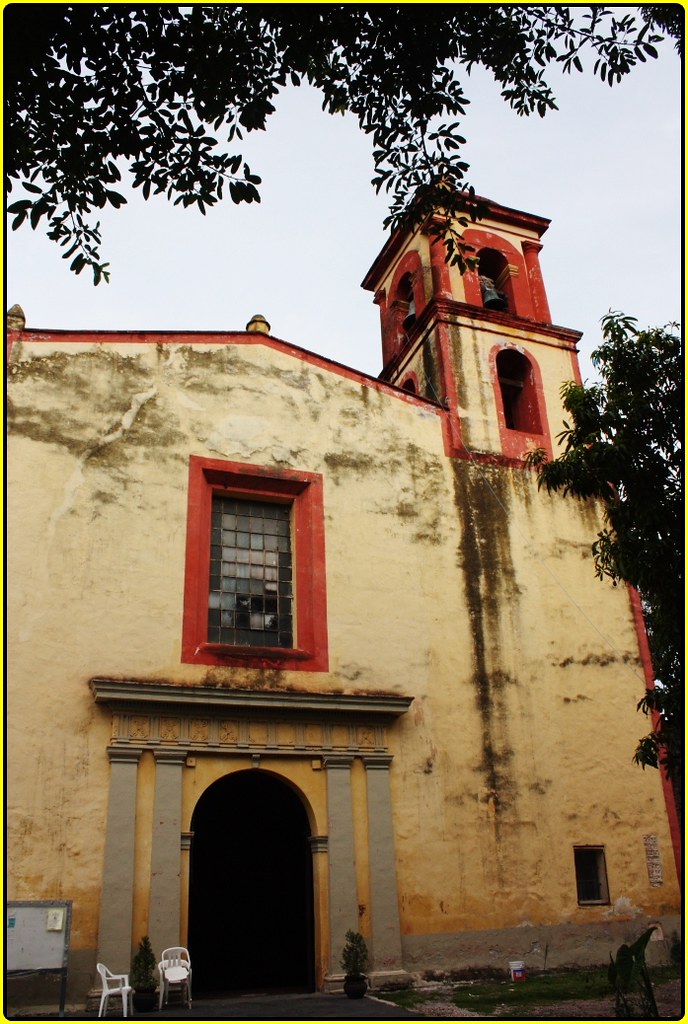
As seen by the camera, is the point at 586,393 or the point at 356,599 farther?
the point at 356,599

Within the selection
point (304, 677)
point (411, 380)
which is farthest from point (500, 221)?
point (304, 677)

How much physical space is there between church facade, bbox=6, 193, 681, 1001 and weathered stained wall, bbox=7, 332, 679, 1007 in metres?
0.04

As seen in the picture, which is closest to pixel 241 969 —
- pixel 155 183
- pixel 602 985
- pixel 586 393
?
pixel 602 985

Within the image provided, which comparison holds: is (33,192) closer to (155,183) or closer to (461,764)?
(155,183)

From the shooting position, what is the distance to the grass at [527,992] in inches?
340

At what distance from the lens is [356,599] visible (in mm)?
11484

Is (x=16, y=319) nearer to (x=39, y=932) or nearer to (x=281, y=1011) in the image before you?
(x=39, y=932)

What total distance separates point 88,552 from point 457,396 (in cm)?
659

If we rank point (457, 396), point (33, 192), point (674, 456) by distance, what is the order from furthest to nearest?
point (457, 396) < point (674, 456) < point (33, 192)

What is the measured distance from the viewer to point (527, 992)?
9.31 meters

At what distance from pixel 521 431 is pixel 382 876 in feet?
25.3

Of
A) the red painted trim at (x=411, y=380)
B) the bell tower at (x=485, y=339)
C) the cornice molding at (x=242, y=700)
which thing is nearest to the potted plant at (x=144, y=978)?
the cornice molding at (x=242, y=700)

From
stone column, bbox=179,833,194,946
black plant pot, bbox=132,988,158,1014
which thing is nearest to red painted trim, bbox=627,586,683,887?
stone column, bbox=179,833,194,946

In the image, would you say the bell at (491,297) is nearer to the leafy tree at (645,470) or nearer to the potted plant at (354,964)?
the leafy tree at (645,470)
